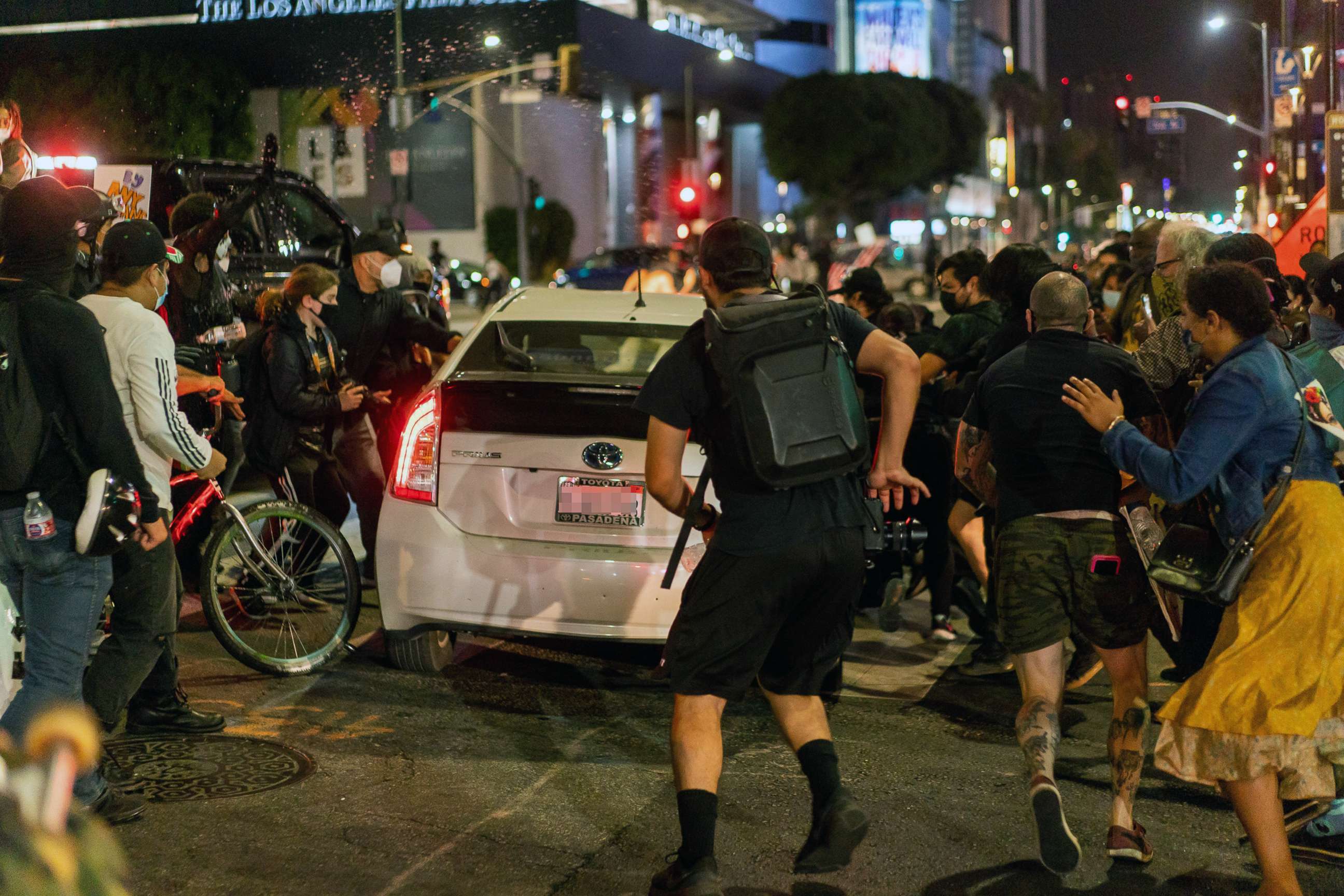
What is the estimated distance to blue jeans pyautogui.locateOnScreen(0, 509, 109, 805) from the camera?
4.27 metres

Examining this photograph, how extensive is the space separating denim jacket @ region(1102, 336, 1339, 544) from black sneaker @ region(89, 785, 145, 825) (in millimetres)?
3145

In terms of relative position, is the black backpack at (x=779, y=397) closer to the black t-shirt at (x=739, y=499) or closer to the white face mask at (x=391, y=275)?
the black t-shirt at (x=739, y=499)

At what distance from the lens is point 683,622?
4.01 m

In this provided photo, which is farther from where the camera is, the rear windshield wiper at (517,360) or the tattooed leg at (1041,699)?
the rear windshield wiper at (517,360)

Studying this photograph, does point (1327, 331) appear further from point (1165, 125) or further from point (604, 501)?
point (1165, 125)

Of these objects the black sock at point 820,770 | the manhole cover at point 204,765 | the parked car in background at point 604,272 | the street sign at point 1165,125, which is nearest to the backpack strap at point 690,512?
the black sock at point 820,770

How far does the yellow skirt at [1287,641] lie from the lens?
3.92m

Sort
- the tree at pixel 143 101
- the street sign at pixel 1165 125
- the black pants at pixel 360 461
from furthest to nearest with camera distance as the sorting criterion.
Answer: the street sign at pixel 1165 125 < the tree at pixel 143 101 < the black pants at pixel 360 461

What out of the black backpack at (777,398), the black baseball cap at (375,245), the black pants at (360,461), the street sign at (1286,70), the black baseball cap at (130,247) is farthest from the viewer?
the street sign at (1286,70)

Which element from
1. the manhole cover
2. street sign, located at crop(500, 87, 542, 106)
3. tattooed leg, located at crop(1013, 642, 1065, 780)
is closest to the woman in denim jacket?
tattooed leg, located at crop(1013, 642, 1065, 780)

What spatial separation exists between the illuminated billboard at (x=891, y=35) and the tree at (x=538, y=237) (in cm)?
6269

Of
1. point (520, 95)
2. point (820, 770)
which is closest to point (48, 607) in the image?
point (820, 770)

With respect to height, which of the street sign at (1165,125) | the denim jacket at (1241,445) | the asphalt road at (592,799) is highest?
the street sign at (1165,125)

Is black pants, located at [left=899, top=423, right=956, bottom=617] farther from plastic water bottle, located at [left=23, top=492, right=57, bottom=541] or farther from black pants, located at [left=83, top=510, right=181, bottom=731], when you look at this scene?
plastic water bottle, located at [left=23, top=492, right=57, bottom=541]
